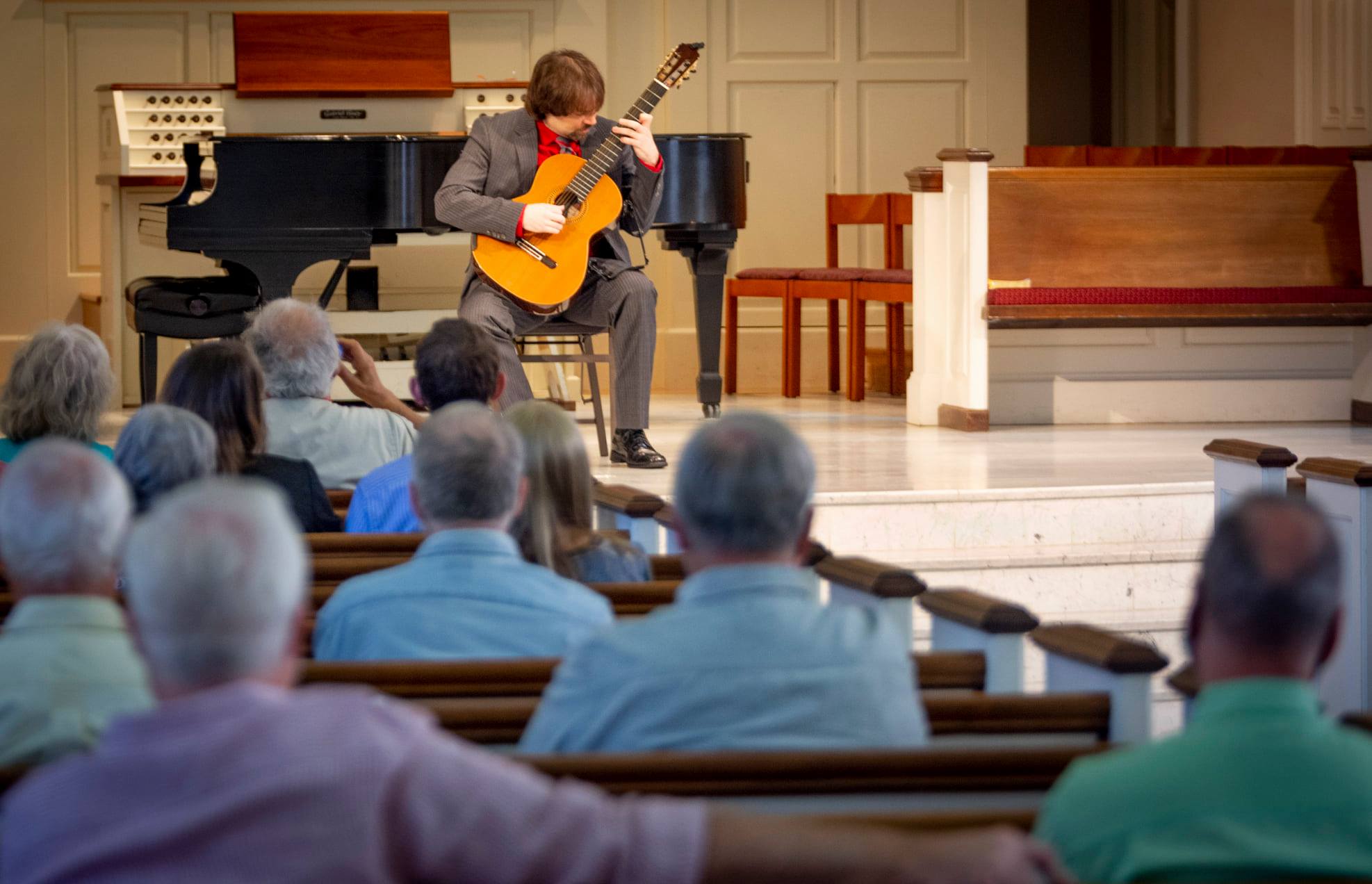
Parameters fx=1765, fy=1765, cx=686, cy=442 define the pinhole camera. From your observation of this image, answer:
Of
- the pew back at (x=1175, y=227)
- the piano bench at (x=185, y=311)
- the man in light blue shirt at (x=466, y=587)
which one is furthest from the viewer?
the pew back at (x=1175, y=227)

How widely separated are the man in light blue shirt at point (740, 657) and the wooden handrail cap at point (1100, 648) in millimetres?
288

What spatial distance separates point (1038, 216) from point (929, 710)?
501 centimetres

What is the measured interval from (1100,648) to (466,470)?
0.74 meters

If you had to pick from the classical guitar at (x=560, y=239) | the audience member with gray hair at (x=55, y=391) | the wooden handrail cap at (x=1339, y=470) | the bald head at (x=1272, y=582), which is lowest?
the wooden handrail cap at (x=1339, y=470)

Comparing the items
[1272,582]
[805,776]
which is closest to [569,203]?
[805,776]

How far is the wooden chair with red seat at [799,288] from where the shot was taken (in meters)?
7.69

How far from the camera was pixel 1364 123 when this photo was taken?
7648mm

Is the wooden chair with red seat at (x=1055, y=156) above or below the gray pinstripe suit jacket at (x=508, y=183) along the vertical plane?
above

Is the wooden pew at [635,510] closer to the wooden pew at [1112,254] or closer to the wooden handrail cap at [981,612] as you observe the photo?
the wooden handrail cap at [981,612]

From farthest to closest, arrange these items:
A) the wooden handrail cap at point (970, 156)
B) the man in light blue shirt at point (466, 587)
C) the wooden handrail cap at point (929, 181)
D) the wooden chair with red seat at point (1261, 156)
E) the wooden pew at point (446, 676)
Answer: the wooden chair with red seat at point (1261, 156) → the wooden handrail cap at point (929, 181) → the wooden handrail cap at point (970, 156) → the man in light blue shirt at point (466, 587) → the wooden pew at point (446, 676)

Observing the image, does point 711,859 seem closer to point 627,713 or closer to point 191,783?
point 191,783

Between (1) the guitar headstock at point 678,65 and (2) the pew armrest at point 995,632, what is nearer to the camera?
(2) the pew armrest at point 995,632

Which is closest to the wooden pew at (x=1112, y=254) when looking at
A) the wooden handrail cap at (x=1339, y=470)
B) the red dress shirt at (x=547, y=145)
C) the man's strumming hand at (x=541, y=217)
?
the red dress shirt at (x=547, y=145)

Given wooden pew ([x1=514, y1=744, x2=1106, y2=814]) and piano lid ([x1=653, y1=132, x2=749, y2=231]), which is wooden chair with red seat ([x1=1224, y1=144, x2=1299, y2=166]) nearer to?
piano lid ([x1=653, y1=132, x2=749, y2=231])
